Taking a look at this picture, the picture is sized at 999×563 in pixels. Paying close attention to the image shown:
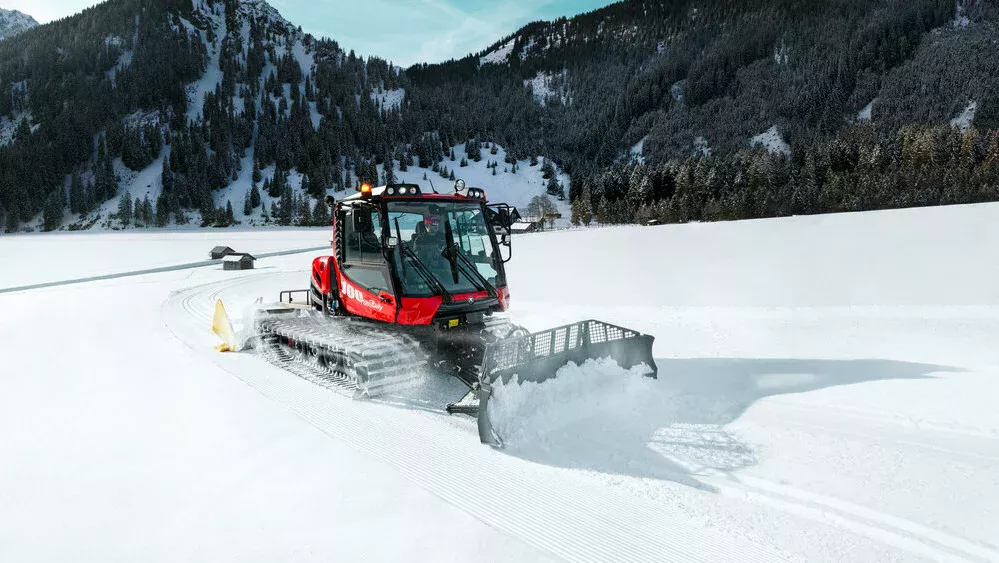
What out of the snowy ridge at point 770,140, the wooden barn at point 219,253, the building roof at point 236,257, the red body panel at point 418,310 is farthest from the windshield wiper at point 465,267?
the snowy ridge at point 770,140

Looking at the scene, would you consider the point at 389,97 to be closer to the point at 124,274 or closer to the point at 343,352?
the point at 124,274

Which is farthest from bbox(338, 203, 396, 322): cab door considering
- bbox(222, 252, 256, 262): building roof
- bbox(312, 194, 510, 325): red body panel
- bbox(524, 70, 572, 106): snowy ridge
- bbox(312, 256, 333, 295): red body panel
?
bbox(524, 70, 572, 106): snowy ridge

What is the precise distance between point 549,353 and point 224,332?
255 inches

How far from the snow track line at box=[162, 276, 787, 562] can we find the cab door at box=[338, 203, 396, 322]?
4.14 feet

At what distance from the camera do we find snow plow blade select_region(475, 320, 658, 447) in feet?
16.7

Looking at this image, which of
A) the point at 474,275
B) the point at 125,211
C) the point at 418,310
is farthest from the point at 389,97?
the point at 418,310

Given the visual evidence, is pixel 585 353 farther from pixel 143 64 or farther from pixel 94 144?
pixel 143 64

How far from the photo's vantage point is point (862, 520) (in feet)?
11.8

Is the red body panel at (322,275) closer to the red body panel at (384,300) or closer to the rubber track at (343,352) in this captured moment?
the red body panel at (384,300)

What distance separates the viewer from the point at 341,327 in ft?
25.4

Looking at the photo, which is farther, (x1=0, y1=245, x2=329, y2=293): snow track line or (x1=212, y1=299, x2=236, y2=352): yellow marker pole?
(x1=0, y1=245, x2=329, y2=293): snow track line

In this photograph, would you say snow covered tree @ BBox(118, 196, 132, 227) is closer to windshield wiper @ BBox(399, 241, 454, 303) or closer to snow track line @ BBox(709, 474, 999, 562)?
windshield wiper @ BBox(399, 241, 454, 303)

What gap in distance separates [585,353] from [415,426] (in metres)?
2.05

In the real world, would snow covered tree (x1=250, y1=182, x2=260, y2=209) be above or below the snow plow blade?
above
